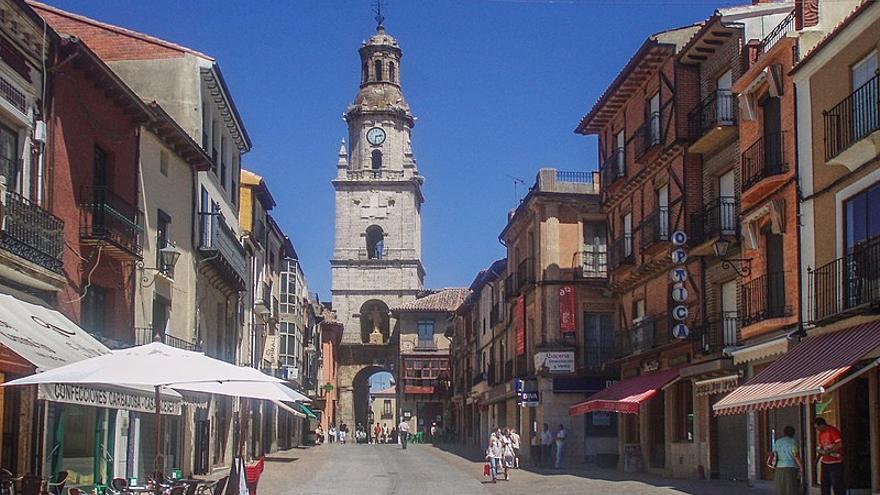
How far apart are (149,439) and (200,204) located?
293 inches

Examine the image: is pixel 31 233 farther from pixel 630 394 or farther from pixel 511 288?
pixel 511 288

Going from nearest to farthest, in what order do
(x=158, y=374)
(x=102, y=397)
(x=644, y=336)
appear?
(x=158, y=374), (x=102, y=397), (x=644, y=336)

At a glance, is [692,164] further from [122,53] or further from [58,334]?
[58,334]

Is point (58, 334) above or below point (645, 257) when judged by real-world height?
below

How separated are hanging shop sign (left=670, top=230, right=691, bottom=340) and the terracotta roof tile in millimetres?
62649

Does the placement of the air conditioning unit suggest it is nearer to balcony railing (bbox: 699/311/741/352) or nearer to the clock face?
balcony railing (bbox: 699/311/741/352)

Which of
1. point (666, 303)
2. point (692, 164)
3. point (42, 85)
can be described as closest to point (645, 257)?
point (666, 303)

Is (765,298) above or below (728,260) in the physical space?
below

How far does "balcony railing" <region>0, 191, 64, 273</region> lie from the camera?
62.2 feet

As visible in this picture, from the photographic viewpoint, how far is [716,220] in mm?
30203

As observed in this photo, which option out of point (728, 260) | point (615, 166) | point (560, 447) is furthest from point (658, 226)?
point (560, 447)

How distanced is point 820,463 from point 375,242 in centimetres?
8398

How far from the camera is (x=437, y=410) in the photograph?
95938 millimetres

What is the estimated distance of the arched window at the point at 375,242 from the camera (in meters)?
101
